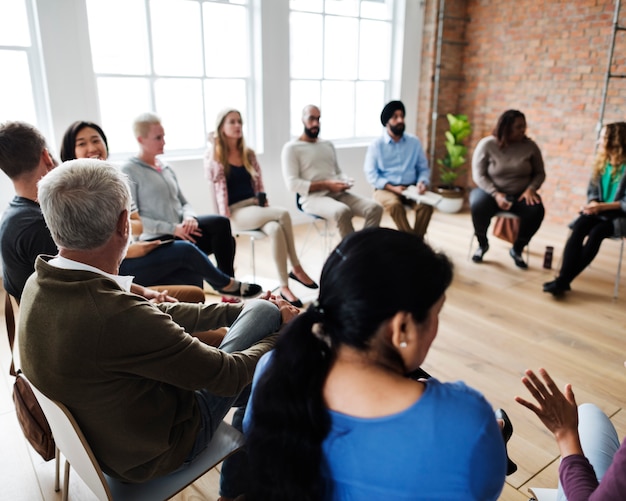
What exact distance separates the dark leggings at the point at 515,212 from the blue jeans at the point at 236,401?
292 cm

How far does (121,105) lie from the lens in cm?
423

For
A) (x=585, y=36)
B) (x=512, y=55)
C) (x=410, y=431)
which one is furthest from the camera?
(x=512, y=55)

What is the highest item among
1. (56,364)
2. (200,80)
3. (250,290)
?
(200,80)

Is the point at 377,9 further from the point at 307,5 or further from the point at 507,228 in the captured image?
the point at 507,228

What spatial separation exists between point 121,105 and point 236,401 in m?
3.46

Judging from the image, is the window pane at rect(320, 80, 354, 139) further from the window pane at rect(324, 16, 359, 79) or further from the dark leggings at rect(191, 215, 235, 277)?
the dark leggings at rect(191, 215, 235, 277)

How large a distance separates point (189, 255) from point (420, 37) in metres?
4.53

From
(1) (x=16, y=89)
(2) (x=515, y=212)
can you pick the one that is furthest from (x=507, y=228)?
(1) (x=16, y=89)

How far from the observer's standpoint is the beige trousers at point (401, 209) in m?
4.10

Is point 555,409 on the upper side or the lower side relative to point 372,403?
lower

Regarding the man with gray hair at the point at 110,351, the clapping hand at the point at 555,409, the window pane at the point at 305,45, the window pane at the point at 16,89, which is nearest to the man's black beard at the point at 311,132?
the window pane at the point at 305,45

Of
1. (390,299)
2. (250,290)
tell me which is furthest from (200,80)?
(390,299)

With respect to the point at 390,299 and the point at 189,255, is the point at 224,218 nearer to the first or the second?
the point at 189,255

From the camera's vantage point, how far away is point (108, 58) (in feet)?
13.4
